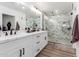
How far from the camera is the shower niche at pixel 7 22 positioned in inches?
84.8

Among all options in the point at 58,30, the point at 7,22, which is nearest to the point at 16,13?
the point at 7,22

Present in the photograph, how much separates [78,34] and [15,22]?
5.51 feet

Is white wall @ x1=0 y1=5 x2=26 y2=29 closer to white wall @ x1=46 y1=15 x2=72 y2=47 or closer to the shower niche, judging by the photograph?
the shower niche

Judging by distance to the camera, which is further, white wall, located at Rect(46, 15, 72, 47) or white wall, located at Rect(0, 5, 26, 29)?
white wall, located at Rect(46, 15, 72, 47)

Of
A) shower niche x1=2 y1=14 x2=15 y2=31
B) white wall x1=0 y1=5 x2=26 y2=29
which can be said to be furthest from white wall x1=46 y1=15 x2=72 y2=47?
shower niche x1=2 y1=14 x2=15 y2=31

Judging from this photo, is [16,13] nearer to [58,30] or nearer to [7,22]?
[7,22]

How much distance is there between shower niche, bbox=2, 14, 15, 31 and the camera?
7.07 feet

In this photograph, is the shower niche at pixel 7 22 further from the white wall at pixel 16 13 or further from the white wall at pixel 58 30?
the white wall at pixel 58 30

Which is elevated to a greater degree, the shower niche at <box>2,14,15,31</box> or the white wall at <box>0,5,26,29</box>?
the white wall at <box>0,5,26,29</box>

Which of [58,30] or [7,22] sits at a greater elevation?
[7,22]

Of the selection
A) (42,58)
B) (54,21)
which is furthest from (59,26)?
(42,58)

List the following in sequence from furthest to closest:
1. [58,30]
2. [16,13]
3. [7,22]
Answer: [58,30] → [16,13] → [7,22]

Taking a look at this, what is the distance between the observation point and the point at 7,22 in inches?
87.5

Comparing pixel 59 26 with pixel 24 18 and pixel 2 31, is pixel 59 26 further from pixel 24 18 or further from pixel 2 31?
pixel 2 31
